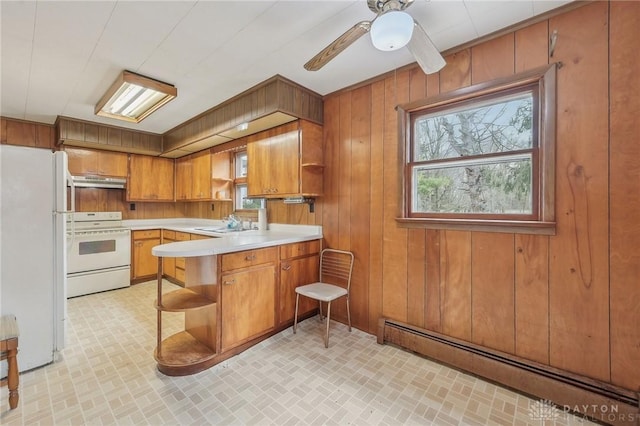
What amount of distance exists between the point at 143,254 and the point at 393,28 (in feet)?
15.0

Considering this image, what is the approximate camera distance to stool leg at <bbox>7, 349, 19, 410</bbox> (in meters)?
1.60

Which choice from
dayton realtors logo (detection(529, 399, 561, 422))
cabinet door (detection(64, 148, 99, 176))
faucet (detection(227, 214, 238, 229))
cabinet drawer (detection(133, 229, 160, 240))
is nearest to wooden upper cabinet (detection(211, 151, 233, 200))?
faucet (detection(227, 214, 238, 229))

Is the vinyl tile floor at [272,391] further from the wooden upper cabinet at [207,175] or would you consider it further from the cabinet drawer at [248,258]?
the wooden upper cabinet at [207,175]

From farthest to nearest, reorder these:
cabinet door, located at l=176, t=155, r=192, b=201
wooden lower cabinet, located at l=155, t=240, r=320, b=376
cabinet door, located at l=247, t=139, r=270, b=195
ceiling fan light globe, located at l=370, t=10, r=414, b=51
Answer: cabinet door, located at l=176, t=155, r=192, b=201
cabinet door, located at l=247, t=139, r=270, b=195
wooden lower cabinet, located at l=155, t=240, r=320, b=376
ceiling fan light globe, located at l=370, t=10, r=414, b=51

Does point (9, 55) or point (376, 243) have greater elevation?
point (9, 55)

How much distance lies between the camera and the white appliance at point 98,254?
3611mm

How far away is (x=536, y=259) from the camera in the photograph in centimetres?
178

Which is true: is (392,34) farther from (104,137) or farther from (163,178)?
(163,178)

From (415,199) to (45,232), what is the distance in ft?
9.81

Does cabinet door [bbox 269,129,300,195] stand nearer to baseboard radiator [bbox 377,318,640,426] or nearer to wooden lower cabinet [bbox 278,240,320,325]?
wooden lower cabinet [bbox 278,240,320,325]

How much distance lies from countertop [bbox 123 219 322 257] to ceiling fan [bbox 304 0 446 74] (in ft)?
4.81

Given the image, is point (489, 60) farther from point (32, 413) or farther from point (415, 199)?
point (32, 413)

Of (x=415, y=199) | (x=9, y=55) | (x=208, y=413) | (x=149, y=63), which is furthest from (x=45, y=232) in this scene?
(x=415, y=199)

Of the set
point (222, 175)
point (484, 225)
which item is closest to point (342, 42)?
point (484, 225)
